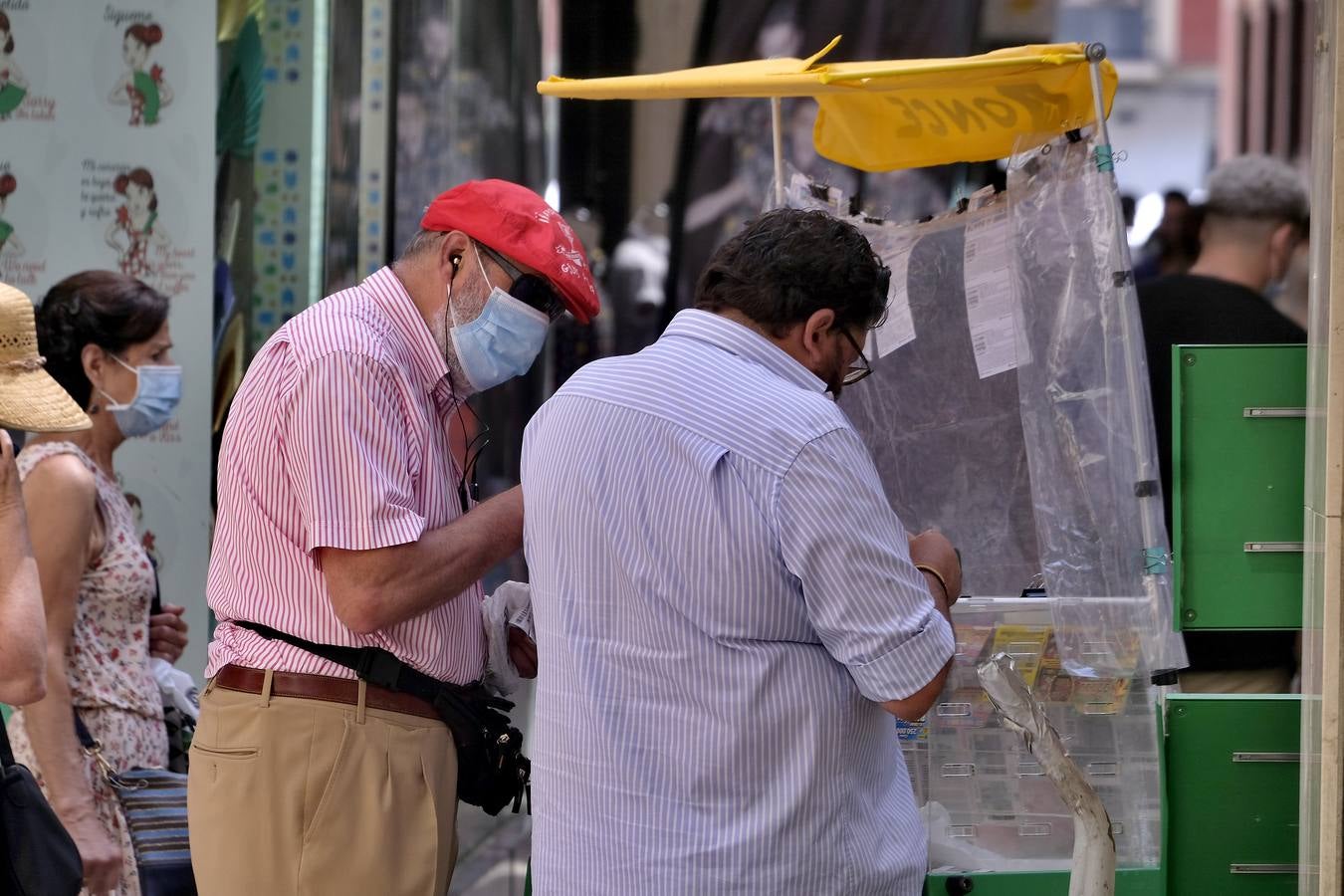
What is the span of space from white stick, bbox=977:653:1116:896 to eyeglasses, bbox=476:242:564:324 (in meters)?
0.90

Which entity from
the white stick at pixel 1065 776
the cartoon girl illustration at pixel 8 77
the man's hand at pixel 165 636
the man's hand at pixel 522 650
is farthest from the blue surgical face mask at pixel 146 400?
the white stick at pixel 1065 776

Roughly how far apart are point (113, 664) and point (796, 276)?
1672 millimetres

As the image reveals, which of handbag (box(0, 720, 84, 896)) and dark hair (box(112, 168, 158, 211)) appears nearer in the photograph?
handbag (box(0, 720, 84, 896))

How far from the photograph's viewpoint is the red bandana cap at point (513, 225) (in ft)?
8.29

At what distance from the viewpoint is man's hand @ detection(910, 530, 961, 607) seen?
7.50ft

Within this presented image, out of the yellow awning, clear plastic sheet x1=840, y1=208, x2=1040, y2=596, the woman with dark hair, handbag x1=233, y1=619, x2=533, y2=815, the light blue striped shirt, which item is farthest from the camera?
clear plastic sheet x1=840, y1=208, x2=1040, y2=596

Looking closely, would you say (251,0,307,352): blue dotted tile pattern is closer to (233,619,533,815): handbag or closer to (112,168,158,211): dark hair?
(112,168,158,211): dark hair

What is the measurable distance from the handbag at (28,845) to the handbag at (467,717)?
413 millimetres

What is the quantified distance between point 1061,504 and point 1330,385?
0.61 meters

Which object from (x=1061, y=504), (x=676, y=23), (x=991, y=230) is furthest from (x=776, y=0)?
(x=1061, y=504)

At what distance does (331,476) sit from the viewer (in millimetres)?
2283

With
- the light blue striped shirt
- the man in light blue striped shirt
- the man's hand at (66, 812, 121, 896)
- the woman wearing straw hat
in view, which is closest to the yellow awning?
the man in light blue striped shirt

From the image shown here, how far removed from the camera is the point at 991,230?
3.02 metres

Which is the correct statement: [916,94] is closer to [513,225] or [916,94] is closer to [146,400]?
[513,225]
